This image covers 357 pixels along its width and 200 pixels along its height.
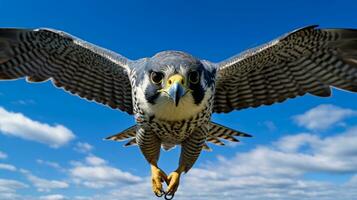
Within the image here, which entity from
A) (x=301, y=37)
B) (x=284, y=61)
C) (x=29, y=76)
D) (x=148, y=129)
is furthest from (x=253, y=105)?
(x=29, y=76)

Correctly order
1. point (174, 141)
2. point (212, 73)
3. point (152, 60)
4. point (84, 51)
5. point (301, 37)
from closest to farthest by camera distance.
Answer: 1. point (152, 60)
2. point (212, 73)
3. point (174, 141)
4. point (301, 37)
5. point (84, 51)

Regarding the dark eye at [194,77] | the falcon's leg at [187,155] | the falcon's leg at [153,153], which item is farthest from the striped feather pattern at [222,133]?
the dark eye at [194,77]

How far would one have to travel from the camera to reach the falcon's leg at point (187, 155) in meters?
6.79

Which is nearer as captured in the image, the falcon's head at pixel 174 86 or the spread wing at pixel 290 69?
the falcon's head at pixel 174 86

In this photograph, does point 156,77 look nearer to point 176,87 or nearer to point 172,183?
point 176,87

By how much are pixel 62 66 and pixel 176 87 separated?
389 centimetres

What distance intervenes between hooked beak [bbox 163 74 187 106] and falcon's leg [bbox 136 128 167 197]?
4.83 ft

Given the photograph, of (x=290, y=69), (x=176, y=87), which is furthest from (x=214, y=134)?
(x=176, y=87)

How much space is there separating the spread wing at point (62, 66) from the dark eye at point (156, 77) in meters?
2.36

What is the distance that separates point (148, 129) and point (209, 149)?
333 centimetres

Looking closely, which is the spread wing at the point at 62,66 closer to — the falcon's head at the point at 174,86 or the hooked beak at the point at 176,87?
the falcon's head at the point at 174,86

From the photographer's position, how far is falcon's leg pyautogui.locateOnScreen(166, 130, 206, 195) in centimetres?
679

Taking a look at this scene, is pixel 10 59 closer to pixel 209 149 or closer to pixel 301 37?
pixel 209 149

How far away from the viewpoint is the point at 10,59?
27.8 feet
